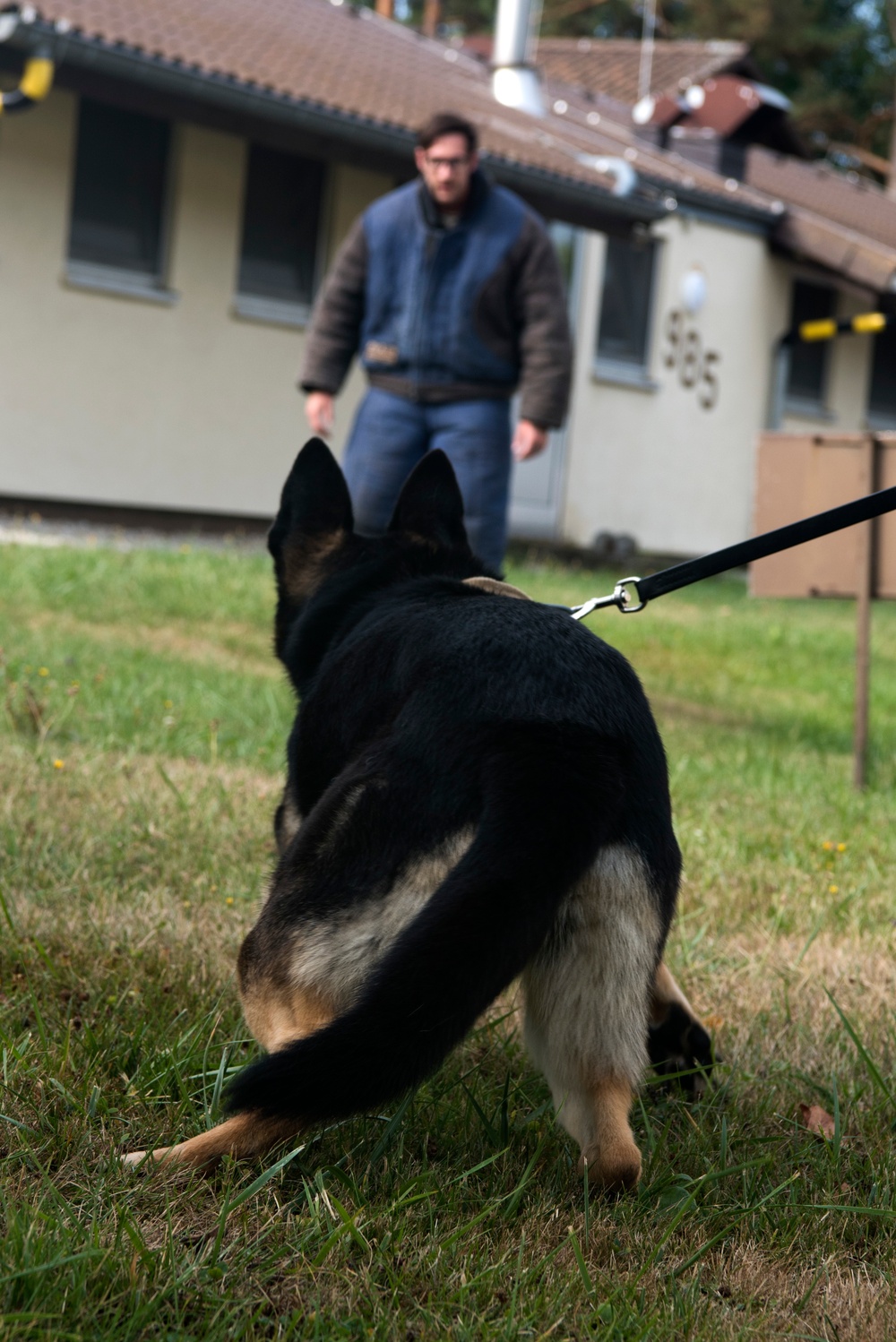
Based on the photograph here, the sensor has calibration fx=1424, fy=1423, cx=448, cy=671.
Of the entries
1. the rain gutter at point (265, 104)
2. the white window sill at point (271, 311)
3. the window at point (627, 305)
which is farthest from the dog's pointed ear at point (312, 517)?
the window at point (627, 305)

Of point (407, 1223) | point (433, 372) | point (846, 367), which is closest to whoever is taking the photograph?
point (407, 1223)

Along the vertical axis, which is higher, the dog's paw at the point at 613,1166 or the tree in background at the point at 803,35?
the tree in background at the point at 803,35

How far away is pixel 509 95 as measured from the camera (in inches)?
658

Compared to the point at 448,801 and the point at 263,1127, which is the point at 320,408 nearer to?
the point at 448,801

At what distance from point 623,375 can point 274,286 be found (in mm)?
5070

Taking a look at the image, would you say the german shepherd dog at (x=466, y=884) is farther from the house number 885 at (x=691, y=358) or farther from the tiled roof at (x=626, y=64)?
the tiled roof at (x=626, y=64)

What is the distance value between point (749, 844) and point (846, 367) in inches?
693

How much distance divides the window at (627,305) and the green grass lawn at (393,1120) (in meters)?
12.2

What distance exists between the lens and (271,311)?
43.1 ft

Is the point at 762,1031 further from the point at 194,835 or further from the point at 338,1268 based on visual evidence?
the point at 194,835

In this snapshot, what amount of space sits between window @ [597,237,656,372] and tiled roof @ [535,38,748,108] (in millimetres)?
5904

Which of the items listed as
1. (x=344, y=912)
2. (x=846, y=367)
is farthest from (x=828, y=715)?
(x=846, y=367)

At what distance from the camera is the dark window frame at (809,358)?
64.6 feet

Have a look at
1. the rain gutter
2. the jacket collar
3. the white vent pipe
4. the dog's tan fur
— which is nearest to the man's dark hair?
the jacket collar
